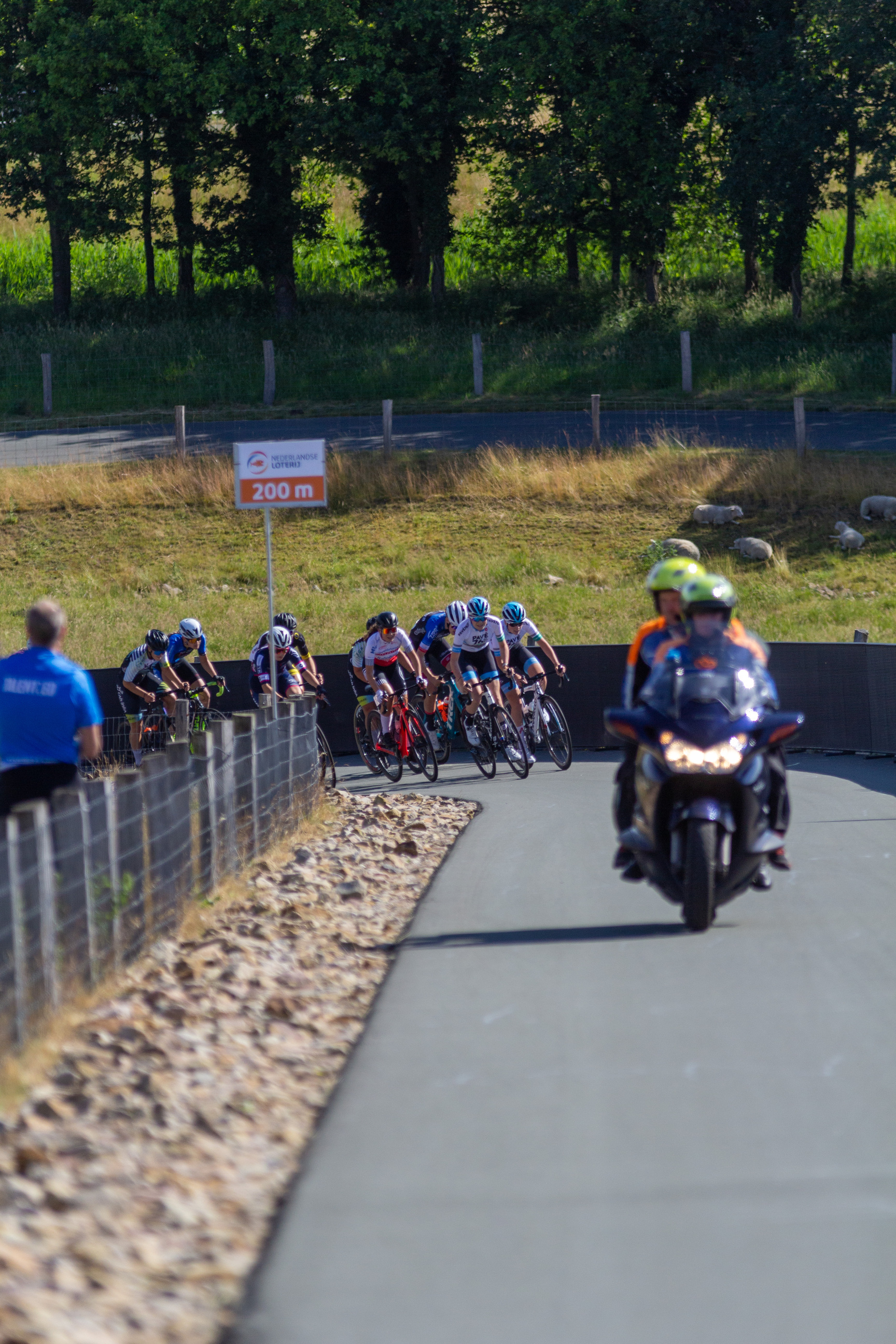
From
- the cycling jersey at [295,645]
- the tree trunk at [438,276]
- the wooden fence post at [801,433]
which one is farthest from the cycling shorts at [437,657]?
the tree trunk at [438,276]

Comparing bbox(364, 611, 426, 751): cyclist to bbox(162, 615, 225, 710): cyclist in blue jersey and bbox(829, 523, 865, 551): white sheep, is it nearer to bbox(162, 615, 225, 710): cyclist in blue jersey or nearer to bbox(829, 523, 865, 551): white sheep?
bbox(162, 615, 225, 710): cyclist in blue jersey

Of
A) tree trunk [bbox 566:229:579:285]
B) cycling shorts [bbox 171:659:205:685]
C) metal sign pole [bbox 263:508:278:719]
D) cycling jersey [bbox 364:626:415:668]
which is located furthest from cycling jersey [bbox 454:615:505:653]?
tree trunk [bbox 566:229:579:285]

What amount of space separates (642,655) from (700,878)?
1133mm

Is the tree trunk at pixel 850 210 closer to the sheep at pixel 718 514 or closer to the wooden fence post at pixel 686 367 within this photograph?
the wooden fence post at pixel 686 367

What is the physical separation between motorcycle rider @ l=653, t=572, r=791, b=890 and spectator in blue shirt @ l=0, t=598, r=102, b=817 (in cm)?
324

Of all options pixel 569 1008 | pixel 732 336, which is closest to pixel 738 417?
pixel 732 336

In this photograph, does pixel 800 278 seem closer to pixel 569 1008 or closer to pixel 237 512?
pixel 237 512

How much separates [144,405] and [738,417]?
1497cm

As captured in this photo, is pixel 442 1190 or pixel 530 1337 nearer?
pixel 530 1337

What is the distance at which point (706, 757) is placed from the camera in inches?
239

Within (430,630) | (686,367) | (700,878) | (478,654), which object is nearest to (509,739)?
(478,654)

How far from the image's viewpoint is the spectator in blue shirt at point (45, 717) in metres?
8.27

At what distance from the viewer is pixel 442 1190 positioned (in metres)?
5.20

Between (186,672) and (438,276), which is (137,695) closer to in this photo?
(186,672)
